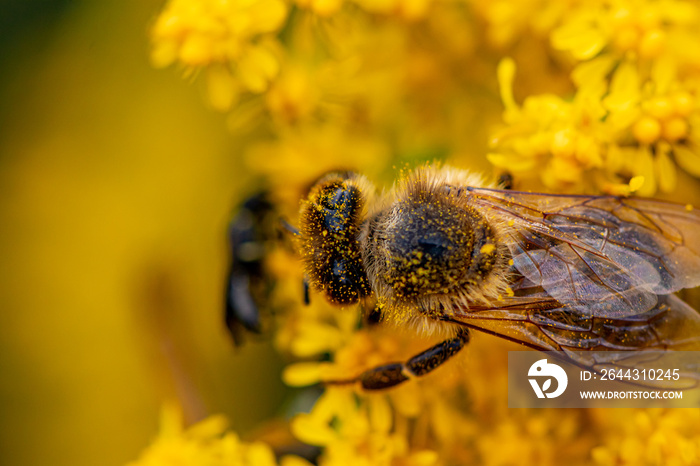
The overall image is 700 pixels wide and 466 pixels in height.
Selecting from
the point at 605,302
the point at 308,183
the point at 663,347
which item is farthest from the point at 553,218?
the point at 308,183

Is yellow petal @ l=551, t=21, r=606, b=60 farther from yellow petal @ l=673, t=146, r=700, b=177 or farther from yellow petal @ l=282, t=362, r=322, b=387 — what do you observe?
yellow petal @ l=282, t=362, r=322, b=387

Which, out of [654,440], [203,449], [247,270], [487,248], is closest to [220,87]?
[247,270]

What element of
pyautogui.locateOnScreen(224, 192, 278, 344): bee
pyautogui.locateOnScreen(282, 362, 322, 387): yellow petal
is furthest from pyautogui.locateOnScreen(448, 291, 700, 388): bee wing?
pyautogui.locateOnScreen(224, 192, 278, 344): bee

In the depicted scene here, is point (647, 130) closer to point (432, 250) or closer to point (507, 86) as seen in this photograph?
point (507, 86)

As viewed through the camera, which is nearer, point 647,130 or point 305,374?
point 647,130

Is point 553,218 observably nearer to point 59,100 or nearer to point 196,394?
point 196,394
